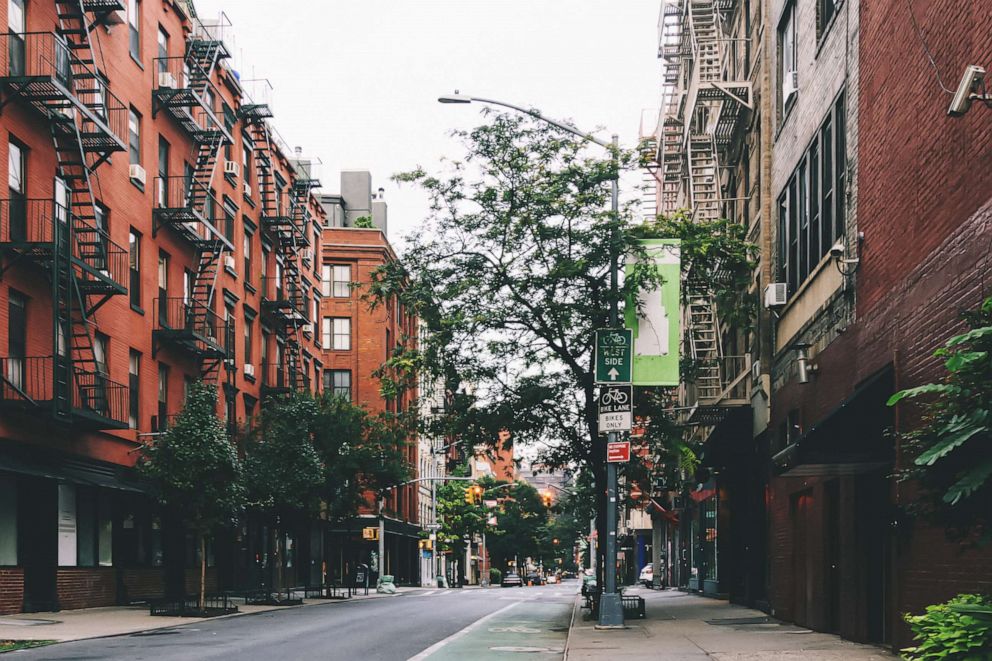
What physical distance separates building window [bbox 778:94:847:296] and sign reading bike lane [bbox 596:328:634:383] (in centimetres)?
377

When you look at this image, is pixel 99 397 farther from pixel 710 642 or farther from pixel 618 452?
pixel 710 642

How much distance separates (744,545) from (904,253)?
805 inches

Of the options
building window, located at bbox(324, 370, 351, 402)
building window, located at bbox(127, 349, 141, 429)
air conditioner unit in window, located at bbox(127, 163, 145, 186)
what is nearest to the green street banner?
air conditioner unit in window, located at bbox(127, 163, 145, 186)

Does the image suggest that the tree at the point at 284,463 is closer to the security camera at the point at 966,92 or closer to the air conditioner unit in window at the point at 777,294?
the air conditioner unit in window at the point at 777,294

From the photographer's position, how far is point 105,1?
101 feet

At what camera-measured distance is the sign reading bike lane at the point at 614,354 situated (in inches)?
842

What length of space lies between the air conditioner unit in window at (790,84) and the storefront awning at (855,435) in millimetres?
9581

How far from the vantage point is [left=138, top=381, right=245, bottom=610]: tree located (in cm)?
2880

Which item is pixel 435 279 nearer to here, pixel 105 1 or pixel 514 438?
pixel 514 438

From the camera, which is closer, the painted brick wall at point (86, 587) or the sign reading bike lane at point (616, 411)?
the sign reading bike lane at point (616, 411)

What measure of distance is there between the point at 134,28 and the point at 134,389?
11.3m

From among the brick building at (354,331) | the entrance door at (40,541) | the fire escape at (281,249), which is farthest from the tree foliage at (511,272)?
the brick building at (354,331)

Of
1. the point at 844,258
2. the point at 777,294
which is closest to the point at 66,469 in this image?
the point at 777,294

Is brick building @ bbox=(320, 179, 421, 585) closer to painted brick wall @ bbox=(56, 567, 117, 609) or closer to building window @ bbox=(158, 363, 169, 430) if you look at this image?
building window @ bbox=(158, 363, 169, 430)
